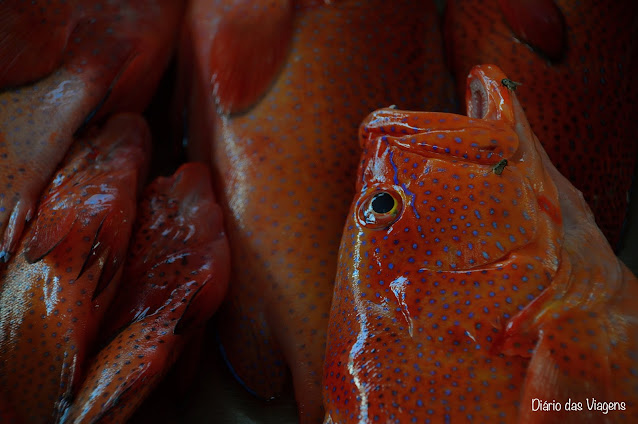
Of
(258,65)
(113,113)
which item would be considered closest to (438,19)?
(258,65)

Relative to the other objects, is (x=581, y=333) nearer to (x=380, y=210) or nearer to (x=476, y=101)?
(x=380, y=210)

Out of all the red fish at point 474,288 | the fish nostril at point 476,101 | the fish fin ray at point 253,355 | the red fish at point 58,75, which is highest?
the red fish at point 58,75

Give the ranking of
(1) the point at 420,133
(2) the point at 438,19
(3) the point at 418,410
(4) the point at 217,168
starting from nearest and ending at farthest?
(3) the point at 418,410
(1) the point at 420,133
(4) the point at 217,168
(2) the point at 438,19

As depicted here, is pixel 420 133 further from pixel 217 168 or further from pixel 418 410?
pixel 217 168

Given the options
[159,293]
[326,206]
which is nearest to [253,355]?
[159,293]

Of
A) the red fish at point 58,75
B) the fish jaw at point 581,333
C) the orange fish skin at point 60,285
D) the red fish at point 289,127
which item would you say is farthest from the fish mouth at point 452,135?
the red fish at point 58,75

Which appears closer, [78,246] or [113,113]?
[78,246]

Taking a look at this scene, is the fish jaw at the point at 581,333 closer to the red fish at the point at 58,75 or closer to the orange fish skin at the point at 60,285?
the orange fish skin at the point at 60,285

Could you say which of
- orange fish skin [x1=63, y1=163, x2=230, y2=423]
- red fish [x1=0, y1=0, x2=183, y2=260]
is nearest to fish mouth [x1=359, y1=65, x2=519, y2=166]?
orange fish skin [x1=63, y1=163, x2=230, y2=423]
